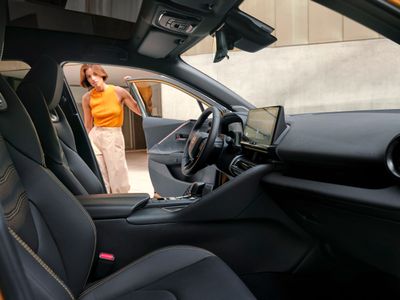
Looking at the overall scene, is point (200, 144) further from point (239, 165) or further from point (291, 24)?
point (291, 24)

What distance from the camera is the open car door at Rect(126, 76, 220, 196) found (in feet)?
8.35

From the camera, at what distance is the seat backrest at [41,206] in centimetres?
99

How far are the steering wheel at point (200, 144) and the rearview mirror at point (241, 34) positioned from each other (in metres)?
0.42

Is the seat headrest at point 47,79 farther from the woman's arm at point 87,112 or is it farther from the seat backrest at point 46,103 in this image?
the woman's arm at point 87,112

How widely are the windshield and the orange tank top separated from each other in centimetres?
85

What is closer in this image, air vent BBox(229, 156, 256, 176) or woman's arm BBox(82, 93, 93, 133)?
air vent BBox(229, 156, 256, 176)

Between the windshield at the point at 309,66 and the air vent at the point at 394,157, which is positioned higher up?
the windshield at the point at 309,66

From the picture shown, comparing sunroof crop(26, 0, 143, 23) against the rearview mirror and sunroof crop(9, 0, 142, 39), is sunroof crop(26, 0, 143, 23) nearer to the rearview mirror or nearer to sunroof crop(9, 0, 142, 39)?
sunroof crop(9, 0, 142, 39)

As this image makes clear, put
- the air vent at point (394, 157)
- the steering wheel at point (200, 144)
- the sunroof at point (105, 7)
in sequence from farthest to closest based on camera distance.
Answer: the sunroof at point (105, 7), the steering wheel at point (200, 144), the air vent at point (394, 157)

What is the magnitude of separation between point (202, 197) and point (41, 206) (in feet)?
1.94

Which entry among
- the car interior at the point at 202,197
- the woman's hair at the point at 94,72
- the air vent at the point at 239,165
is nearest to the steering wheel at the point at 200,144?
the car interior at the point at 202,197

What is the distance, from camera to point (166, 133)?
9.07 ft

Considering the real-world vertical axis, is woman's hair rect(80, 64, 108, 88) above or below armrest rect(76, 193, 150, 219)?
above

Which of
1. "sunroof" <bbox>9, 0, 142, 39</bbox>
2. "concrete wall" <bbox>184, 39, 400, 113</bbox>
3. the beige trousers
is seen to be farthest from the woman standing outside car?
"sunroof" <bbox>9, 0, 142, 39</bbox>
